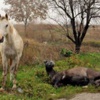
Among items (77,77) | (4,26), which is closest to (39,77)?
(77,77)

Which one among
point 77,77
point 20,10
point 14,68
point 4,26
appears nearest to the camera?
point 4,26

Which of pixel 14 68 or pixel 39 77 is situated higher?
pixel 14 68

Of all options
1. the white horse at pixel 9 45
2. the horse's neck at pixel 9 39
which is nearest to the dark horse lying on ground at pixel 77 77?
the white horse at pixel 9 45

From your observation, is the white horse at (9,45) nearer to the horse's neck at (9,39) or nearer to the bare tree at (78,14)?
the horse's neck at (9,39)

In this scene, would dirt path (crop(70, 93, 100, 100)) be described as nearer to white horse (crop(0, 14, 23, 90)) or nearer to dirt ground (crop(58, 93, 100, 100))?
dirt ground (crop(58, 93, 100, 100))

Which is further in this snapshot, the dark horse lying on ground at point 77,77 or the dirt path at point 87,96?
the dark horse lying on ground at point 77,77

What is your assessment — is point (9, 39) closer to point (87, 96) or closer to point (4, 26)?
point (4, 26)

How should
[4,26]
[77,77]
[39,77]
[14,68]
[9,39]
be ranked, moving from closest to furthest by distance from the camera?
[4,26] → [9,39] → [14,68] → [77,77] → [39,77]

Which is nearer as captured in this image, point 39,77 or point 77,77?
point 77,77

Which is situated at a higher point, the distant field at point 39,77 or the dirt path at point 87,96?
the dirt path at point 87,96

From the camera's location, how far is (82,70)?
9.95 metres

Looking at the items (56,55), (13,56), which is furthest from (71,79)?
(56,55)

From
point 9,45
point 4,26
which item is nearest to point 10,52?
point 9,45

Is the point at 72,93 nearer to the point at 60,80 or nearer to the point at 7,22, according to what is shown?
the point at 60,80
